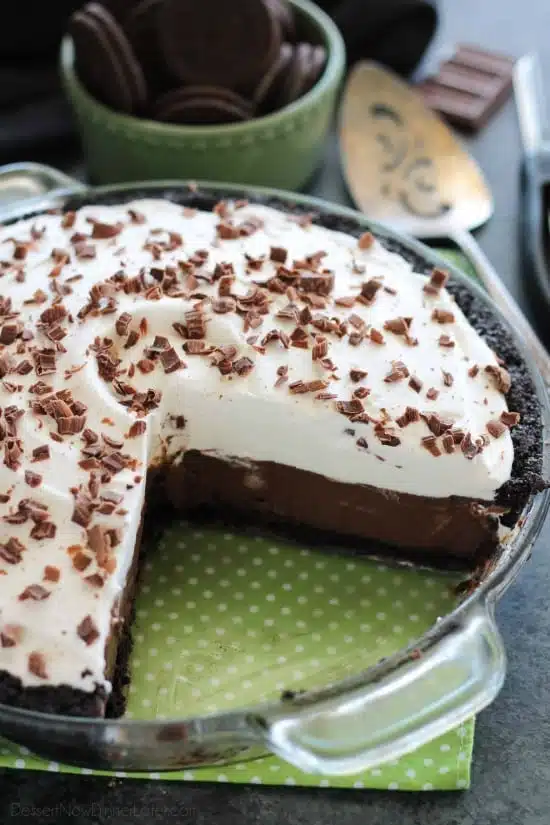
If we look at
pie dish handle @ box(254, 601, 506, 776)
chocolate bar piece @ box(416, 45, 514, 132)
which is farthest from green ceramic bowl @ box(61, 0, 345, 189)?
pie dish handle @ box(254, 601, 506, 776)

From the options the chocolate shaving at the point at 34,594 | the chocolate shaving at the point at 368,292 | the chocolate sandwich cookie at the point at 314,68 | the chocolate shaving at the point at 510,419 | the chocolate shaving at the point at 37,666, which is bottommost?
the chocolate shaving at the point at 37,666

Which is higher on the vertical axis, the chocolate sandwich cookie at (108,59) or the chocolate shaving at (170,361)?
the chocolate sandwich cookie at (108,59)

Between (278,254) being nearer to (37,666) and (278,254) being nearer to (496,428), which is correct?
(496,428)

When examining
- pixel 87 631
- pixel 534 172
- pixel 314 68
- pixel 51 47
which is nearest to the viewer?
pixel 87 631

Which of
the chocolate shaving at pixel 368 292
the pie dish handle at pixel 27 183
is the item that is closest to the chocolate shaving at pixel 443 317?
the chocolate shaving at pixel 368 292

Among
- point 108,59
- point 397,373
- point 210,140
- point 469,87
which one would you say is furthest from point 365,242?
point 469,87

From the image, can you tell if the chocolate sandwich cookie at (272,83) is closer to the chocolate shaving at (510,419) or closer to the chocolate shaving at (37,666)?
the chocolate shaving at (510,419)

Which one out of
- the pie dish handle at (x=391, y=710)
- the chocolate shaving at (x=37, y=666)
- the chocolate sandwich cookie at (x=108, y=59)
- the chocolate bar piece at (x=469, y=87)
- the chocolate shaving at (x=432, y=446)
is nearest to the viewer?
the pie dish handle at (x=391, y=710)
